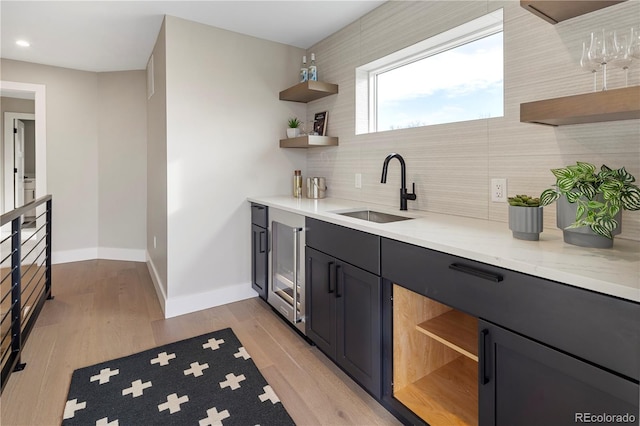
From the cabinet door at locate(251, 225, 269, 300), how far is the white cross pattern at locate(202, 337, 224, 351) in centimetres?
58

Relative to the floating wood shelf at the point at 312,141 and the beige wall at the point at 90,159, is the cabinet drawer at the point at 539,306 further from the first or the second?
the beige wall at the point at 90,159

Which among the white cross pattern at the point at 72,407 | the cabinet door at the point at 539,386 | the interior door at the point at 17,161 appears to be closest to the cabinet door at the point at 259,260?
the white cross pattern at the point at 72,407

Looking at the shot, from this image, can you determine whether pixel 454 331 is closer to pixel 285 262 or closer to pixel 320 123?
pixel 285 262

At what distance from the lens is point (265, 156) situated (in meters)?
3.20

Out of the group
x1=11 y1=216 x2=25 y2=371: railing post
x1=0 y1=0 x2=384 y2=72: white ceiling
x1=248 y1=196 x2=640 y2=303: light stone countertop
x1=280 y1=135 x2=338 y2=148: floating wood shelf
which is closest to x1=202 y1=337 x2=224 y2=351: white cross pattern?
x1=11 y1=216 x2=25 y2=371: railing post

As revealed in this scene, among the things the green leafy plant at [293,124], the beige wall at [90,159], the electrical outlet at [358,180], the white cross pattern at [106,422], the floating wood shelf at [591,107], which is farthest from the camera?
the beige wall at [90,159]

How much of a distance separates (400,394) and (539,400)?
0.67 metres

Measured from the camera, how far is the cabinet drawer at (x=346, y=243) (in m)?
1.63

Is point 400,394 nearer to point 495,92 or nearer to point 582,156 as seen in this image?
point 582,156

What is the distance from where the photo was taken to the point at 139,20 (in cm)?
279

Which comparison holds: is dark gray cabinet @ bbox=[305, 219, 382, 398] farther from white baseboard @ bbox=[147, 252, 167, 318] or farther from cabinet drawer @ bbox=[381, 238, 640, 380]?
white baseboard @ bbox=[147, 252, 167, 318]

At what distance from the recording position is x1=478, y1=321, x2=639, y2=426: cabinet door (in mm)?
876

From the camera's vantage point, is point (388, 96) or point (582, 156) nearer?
point (582, 156)

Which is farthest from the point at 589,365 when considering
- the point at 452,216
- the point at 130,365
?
the point at 130,365
